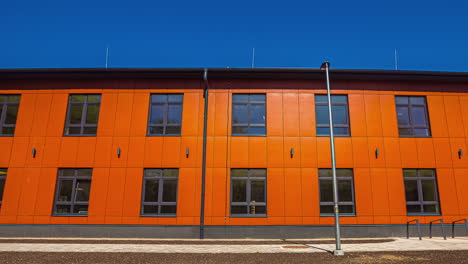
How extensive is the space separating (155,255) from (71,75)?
10.7 meters

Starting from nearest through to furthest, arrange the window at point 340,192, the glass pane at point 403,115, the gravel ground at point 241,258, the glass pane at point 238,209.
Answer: the gravel ground at point 241,258 → the glass pane at point 238,209 → the window at point 340,192 → the glass pane at point 403,115

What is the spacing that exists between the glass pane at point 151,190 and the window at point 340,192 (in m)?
7.94

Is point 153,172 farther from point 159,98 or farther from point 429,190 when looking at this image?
point 429,190

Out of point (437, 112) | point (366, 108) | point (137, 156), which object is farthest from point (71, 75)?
point (437, 112)

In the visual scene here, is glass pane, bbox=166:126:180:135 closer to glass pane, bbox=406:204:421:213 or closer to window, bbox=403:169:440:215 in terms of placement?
window, bbox=403:169:440:215

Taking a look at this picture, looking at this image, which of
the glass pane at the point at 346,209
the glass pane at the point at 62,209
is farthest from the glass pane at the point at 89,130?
the glass pane at the point at 346,209

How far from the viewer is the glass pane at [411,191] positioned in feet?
46.3

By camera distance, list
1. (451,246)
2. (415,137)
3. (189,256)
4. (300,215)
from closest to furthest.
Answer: (189,256)
(451,246)
(300,215)
(415,137)

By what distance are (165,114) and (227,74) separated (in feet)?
12.5

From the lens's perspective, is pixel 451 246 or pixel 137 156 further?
pixel 137 156

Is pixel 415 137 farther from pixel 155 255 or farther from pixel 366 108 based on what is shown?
pixel 155 255

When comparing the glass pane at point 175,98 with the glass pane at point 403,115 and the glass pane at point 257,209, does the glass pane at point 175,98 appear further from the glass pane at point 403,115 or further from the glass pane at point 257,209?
the glass pane at point 403,115

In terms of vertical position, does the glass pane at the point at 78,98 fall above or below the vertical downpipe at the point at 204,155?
above

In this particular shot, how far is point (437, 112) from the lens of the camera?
49.3 ft
